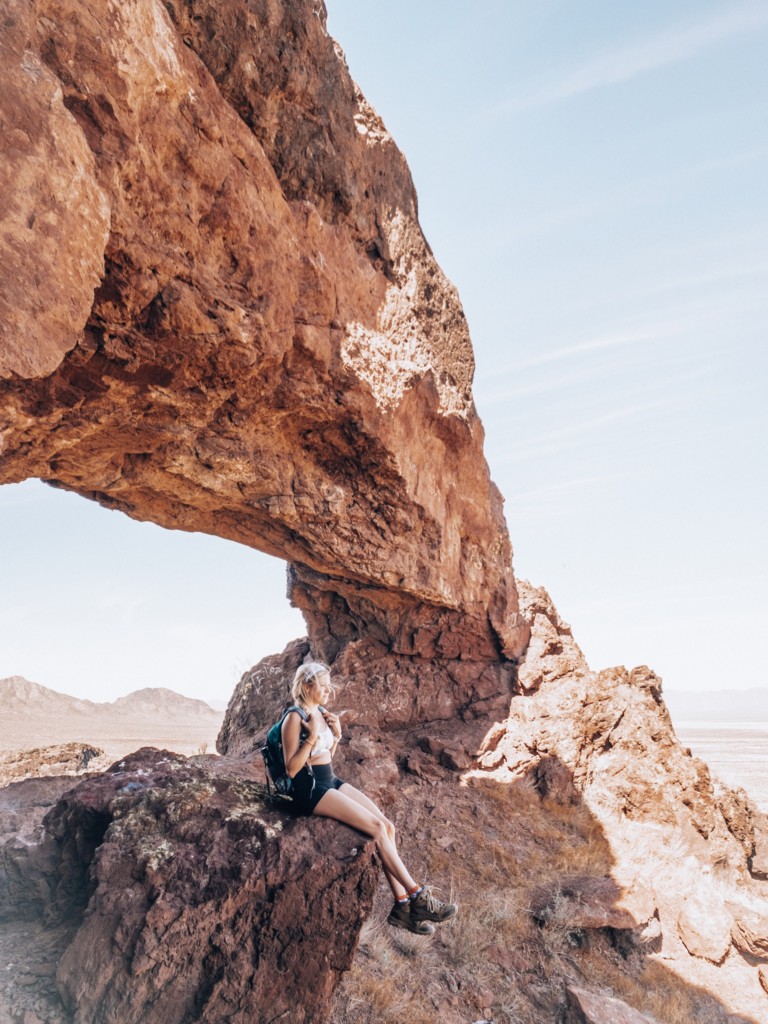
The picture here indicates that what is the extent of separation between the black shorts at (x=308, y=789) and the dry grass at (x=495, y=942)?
1.58 meters

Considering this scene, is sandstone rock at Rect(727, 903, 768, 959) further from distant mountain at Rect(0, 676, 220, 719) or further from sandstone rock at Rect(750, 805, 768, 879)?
distant mountain at Rect(0, 676, 220, 719)

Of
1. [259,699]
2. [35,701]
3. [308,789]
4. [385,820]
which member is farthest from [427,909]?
[35,701]

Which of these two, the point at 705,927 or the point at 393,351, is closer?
the point at 393,351

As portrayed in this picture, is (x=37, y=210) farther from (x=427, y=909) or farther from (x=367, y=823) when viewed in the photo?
(x=427, y=909)

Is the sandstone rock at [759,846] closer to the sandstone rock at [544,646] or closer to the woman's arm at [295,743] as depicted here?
the sandstone rock at [544,646]

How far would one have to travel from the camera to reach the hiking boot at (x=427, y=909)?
4398mm

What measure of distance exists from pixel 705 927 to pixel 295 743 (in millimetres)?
5933

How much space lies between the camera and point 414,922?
14.6 ft

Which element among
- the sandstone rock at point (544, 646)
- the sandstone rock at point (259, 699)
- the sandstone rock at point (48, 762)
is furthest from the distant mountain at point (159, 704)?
the sandstone rock at point (544, 646)

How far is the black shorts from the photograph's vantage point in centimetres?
447

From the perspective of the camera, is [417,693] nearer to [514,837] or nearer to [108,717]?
[514,837]

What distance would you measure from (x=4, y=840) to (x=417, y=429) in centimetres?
563

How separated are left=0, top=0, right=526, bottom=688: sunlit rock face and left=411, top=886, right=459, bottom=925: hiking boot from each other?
4.04 meters

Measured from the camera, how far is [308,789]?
14.7ft
